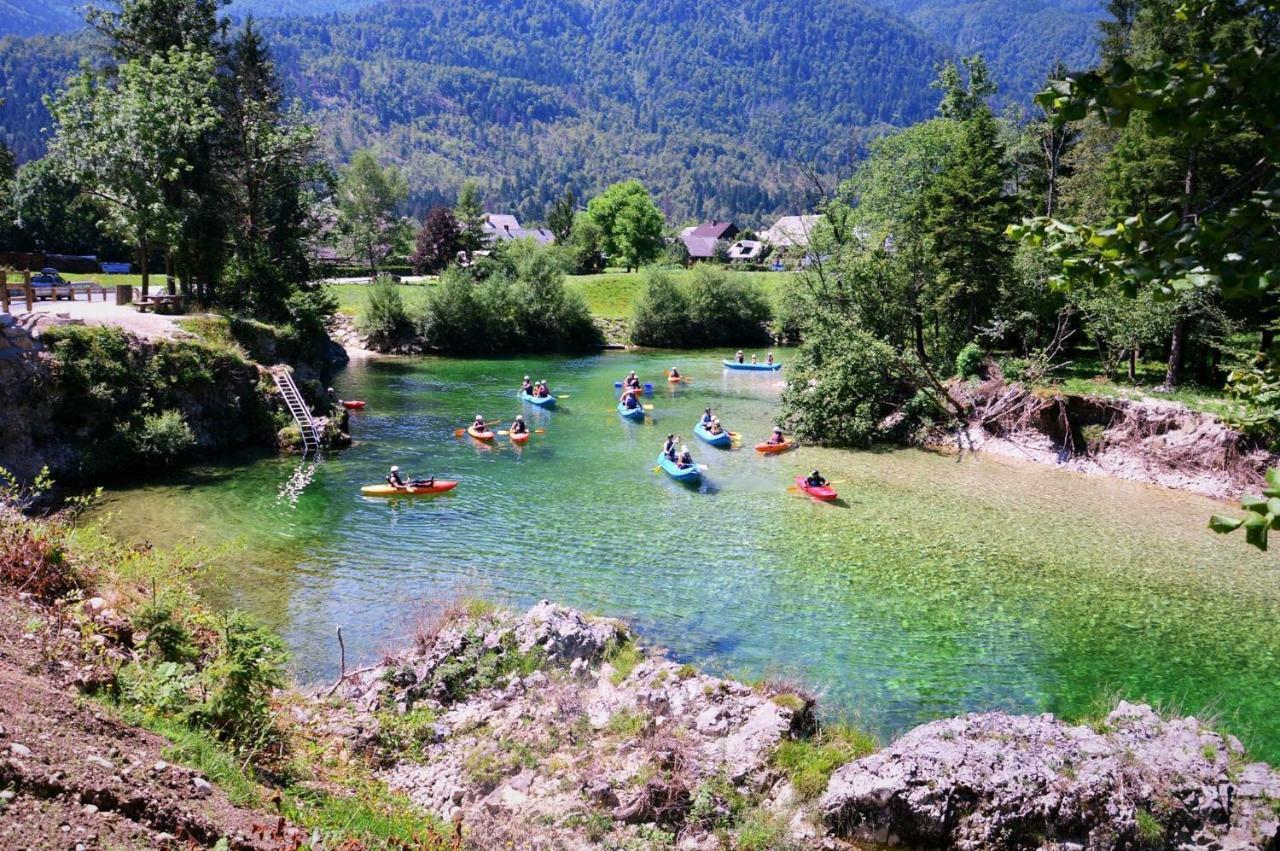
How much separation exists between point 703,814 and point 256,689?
583 centimetres

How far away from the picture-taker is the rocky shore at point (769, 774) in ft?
33.6

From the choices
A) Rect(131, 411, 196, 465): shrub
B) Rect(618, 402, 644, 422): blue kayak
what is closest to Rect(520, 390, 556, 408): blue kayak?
Rect(618, 402, 644, 422): blue kayak

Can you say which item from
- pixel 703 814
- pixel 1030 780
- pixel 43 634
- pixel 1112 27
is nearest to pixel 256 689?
pixel 43 634

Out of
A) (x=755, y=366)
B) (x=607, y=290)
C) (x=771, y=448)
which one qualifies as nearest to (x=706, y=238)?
(x=607, y=290)

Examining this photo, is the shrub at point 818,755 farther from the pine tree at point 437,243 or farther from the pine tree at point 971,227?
the pine tree at point 437,243

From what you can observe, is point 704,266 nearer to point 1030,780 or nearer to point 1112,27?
point 1112,27

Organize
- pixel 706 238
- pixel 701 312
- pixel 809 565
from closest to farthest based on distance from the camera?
pixel 809 565 < pixel 701 312 < pixel 706 238

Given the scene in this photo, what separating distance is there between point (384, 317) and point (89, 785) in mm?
58411

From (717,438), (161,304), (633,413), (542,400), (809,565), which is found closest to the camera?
(809,565)

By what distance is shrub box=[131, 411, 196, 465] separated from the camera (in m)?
27.3

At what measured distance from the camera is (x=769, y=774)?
11156mm

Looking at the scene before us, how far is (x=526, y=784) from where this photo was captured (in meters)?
10.8

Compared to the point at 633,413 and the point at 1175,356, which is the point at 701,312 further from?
the point at 1175,356

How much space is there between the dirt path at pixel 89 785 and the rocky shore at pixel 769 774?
338 centimetres
